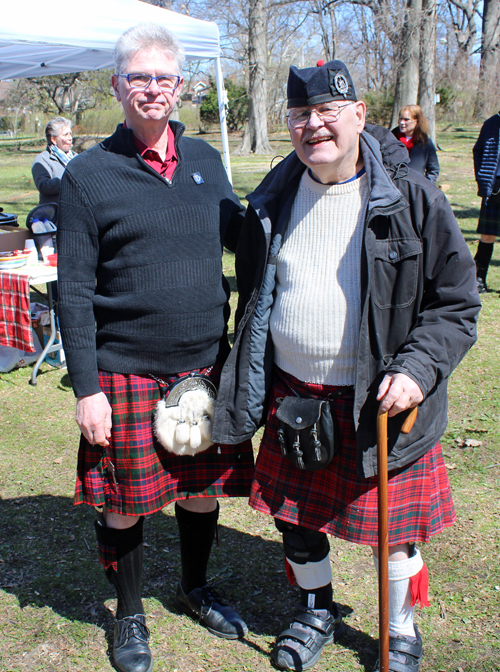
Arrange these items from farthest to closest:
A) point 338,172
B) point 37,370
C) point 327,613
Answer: point 37,370
point 327,613
point 338,172

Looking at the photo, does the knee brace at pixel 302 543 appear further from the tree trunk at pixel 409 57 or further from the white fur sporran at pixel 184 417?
the tree trunk at pixel 409 57

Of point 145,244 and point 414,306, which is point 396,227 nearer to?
point 414,306

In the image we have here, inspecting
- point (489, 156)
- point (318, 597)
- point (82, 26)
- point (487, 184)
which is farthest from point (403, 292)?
point (82, 26)

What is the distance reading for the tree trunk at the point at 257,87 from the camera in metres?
19.6

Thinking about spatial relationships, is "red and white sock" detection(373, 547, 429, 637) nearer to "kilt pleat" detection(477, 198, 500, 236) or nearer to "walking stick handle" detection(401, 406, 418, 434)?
"walking stick handle" detection(401, 406, 418, 434)

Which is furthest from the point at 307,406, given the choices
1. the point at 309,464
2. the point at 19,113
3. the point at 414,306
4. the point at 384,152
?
the point at 19,113

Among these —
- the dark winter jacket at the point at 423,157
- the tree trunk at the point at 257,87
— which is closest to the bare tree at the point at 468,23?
the tree trunk at the point at 257,87

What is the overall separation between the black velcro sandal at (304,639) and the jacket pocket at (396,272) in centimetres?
112

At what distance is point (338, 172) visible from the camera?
1.72 meters

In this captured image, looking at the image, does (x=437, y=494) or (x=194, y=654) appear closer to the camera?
(x=437, y=494)

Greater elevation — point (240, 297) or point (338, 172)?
point (338, 172)

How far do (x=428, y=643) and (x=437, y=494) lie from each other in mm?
610

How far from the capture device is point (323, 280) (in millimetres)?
1739

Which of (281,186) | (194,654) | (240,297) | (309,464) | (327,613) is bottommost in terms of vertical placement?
(194,654)
